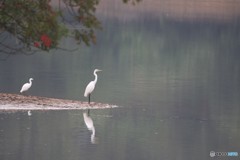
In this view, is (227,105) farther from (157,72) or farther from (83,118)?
(157,72)

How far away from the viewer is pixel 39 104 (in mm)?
27547

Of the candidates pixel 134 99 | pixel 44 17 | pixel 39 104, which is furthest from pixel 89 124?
pixel 44 17

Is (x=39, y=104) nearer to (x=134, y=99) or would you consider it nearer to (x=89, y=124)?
(x=89, y=124)

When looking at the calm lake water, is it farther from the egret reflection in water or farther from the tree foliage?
the tree foliage

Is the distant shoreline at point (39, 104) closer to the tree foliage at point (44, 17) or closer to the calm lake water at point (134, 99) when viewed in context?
the calm lake water at point (134, 99)

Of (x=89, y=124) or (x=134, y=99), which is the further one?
(x=134, y=99)

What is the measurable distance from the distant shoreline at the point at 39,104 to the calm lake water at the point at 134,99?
64 centimetres

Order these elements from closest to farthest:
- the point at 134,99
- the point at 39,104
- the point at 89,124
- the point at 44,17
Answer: the point at 44,17 < the point at 89,124 < the point at 39,104 < the point at 134,99

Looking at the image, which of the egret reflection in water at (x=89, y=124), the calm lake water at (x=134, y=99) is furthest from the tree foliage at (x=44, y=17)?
the egret reflection in water at (x=89, y=124)

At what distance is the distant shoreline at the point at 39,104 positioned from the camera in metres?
26.7

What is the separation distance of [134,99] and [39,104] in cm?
524

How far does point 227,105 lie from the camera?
3234 cm

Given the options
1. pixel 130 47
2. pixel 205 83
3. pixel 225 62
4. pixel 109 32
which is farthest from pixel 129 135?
pixel 109 32

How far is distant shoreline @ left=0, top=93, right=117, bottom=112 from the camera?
26.7m
